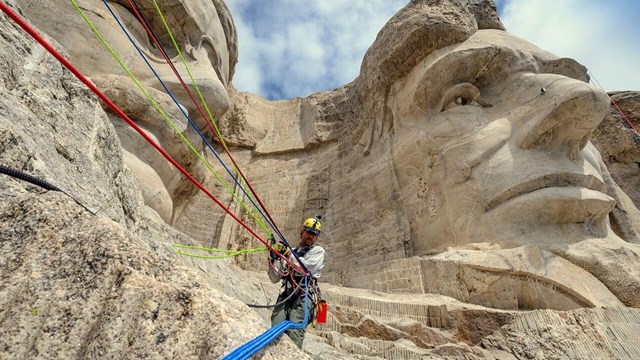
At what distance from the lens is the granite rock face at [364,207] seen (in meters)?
1.46

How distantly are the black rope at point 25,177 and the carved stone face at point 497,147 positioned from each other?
5830mm

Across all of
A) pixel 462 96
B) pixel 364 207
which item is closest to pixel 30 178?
pixel 462 96

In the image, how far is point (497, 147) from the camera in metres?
7.02

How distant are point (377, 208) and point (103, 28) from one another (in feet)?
20.2

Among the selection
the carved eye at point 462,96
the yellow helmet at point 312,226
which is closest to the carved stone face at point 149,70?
the yellow helmet at point 312,226

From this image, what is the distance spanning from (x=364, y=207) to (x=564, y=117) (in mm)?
4406

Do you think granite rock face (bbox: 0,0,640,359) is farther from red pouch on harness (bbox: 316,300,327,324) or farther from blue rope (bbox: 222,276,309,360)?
red pouch on harness (bbox: 316,300,327,324)

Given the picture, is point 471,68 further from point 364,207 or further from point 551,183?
point 364,207

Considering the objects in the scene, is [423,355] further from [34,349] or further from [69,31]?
[69,31]

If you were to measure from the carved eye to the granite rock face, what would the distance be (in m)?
0.04

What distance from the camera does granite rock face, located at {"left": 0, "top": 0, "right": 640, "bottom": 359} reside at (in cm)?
146

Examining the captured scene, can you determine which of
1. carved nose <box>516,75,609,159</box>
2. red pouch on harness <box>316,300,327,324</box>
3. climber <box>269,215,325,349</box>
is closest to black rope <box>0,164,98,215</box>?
climber <box>269,215,325,349</box>

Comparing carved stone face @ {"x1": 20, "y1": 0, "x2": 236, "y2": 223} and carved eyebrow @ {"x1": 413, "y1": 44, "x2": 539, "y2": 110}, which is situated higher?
carved eyebrow @ {"x1": 413, "y1": 44, "x2": 539, "y2": 110}

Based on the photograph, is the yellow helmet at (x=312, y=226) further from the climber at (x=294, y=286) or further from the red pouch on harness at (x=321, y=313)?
the red pouch on harness at (x=321, y=313)
